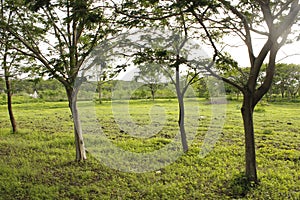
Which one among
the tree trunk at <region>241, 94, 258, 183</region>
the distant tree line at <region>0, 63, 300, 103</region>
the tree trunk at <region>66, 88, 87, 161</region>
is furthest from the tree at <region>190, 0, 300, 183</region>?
the tree trunk at <region>66, 88, 87, 161</region>

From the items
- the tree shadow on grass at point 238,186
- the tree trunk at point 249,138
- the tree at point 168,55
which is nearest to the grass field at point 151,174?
the tree shadow on grass at point 238,186

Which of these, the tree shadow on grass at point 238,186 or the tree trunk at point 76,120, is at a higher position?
the tree trunk at point 76,120

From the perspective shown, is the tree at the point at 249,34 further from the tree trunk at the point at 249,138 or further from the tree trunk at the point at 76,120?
the tree trunk at the point at 76,120

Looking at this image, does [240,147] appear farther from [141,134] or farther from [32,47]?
[32,47]

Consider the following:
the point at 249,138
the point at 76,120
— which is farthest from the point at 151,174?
the point at 76,120

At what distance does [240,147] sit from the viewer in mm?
7598

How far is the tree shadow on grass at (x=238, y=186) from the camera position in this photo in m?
4.51

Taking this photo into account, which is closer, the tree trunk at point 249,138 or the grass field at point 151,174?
the grass field at point 151,174

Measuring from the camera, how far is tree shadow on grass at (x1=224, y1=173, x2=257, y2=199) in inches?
177

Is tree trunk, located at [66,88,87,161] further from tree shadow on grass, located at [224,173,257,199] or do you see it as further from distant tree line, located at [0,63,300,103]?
tree shadow on grass, located at [224,173,257,199]

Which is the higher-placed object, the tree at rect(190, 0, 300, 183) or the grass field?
the tree at rect(190, 0, 300, 183)

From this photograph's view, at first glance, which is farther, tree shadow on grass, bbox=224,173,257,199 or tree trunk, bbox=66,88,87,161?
tree trunk, bbox=66,88,87,161

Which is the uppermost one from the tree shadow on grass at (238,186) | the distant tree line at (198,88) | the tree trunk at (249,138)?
the distant tree line at (198,88)

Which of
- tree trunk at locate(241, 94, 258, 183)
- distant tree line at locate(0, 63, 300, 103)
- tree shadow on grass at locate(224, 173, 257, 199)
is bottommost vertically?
tree shadow on grass at locate(224, 173, 257, 199)
